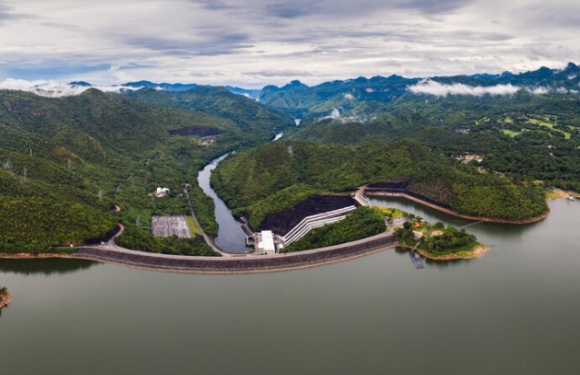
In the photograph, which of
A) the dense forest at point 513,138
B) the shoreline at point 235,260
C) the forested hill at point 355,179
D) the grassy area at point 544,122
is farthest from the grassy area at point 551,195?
the grassy area at point 544,122

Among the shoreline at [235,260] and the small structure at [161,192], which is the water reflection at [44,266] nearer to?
the shoreline at [235,260]

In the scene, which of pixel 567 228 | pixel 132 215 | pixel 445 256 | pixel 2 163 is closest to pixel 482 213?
pixel 567 228

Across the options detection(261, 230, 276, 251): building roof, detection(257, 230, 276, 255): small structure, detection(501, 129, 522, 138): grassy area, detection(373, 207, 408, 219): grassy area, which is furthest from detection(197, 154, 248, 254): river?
detection(501, 129, 522, 138): grassy area

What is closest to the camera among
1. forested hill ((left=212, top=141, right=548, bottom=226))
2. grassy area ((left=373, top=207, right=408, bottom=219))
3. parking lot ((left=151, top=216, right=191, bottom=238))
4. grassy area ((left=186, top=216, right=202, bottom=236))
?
grassy area ((left=373, top=207, right=408, bottom=219))

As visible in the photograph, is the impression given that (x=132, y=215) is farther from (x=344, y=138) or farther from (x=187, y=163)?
(x=344, y=138)

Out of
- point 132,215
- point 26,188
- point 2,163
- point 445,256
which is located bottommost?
point 445,256

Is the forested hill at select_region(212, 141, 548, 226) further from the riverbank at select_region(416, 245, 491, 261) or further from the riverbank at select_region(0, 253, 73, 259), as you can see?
the riverbank at select_region(0, 253, 73, 259)
